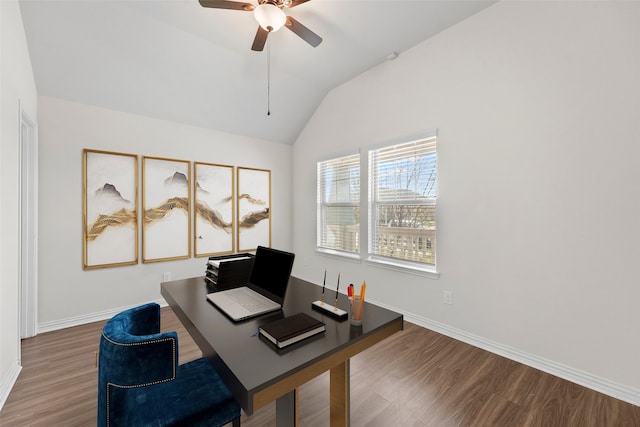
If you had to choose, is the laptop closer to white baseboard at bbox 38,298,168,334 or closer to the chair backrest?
the chair backrest

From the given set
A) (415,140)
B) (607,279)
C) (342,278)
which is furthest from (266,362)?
(342,278)

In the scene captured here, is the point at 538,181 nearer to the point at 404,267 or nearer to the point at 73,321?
the point at 404,267

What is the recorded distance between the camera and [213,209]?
389 cm

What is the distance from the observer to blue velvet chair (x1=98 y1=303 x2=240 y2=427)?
0.95 metres

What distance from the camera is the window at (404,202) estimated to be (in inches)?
115

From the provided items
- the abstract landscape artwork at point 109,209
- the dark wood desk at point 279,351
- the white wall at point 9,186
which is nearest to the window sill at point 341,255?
the dark wood desk at point 279,351

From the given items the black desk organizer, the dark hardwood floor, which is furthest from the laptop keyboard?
the dark hardwood floor

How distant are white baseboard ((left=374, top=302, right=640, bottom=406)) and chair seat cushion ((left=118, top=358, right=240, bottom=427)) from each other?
2.27 metres

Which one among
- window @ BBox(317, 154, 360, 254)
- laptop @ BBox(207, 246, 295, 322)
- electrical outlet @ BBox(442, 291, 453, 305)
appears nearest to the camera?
laptop @ BBox(207, 246, 295, 322)

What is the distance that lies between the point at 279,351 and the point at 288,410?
13.5 inches

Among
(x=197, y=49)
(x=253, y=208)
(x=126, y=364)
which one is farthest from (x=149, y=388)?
(x=253, y=208)

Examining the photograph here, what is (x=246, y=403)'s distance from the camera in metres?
0.82

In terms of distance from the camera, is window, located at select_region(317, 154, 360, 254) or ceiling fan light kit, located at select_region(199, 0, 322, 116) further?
window, located at select_region(317, 154, 360, 254)

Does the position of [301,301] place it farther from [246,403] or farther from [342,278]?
[342,278]
